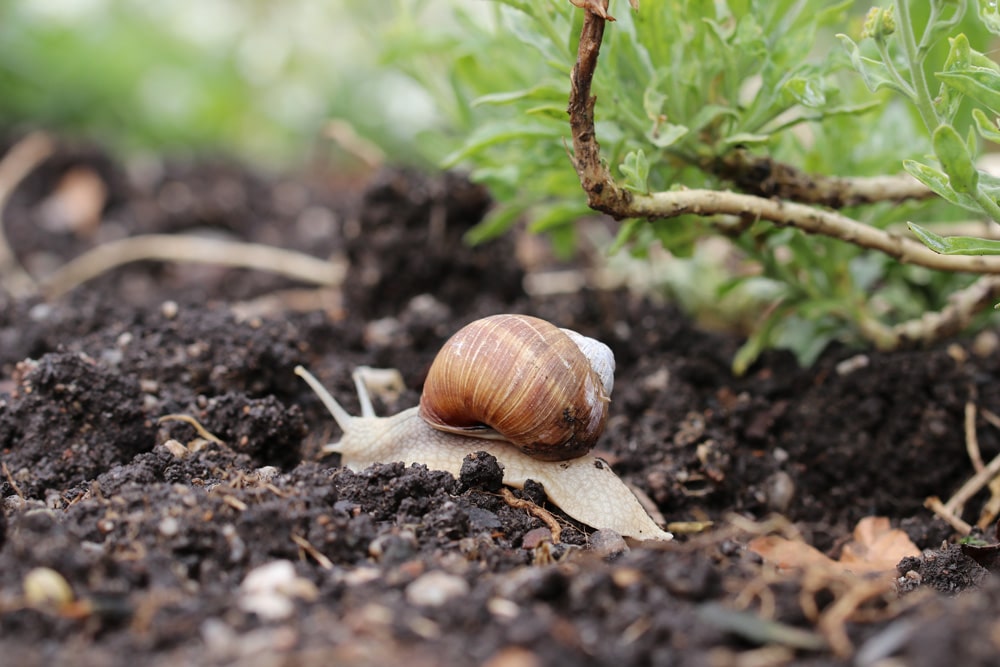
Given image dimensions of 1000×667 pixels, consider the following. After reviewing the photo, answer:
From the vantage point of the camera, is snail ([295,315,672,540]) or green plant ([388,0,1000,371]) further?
snail ([295,315,672,540])

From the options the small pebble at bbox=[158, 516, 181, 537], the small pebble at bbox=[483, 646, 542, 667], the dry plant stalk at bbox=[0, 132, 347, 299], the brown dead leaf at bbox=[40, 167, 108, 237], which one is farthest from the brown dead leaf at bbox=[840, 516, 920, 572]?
the brown dead leaf at bbox=[40, 167, 108, 237]

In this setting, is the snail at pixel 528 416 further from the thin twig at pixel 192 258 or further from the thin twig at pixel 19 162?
the thin twig at pixel 19 162

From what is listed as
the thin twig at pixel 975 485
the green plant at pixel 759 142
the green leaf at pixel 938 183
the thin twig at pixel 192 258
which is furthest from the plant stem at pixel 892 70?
the thin twig at pixel 192 258

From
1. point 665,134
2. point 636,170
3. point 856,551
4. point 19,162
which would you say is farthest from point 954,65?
point 19,162

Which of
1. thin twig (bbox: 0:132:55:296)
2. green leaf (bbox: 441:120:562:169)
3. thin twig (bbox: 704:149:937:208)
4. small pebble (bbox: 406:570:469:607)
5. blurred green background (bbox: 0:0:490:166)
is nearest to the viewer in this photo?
small pebble (bbox: 406:570:469:607)

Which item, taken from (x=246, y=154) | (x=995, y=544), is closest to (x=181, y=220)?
(x=246, y=154)

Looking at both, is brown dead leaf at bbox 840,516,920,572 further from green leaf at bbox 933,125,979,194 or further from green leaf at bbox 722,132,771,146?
green leaf at bbox 722,132,771,146

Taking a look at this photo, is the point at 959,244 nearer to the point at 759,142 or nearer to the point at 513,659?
the point at 759,142
